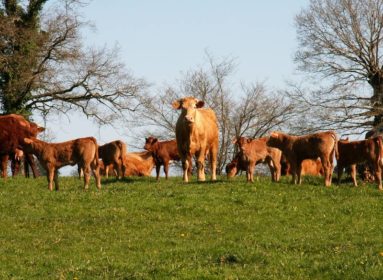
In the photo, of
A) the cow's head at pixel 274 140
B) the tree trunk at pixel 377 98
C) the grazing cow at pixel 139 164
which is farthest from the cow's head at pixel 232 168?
the tree trunk at pixel 377 98

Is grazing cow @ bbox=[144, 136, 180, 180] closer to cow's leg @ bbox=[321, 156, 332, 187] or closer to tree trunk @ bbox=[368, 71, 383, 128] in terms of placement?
cow's leg @ bbox=[321, 156, 332, 187]

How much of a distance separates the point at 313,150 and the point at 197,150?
4267 mm

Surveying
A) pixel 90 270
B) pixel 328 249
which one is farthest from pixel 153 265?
pixel 328 249

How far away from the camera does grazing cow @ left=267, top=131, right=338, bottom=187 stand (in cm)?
2505

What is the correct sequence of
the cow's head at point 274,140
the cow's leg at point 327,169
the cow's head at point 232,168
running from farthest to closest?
the cow's head at point 232,168 < the cow's head at point 274,140 < the cow's leg at point 327,169

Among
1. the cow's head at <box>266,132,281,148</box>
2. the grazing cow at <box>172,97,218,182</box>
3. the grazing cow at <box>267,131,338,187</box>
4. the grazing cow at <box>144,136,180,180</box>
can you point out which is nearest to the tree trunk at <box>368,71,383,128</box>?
the grazing cow at <box>144,136,180,180</box>

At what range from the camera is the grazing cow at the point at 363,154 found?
81.0 feet

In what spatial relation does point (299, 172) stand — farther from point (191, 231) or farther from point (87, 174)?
point (191, 231)

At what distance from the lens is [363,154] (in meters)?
25.2

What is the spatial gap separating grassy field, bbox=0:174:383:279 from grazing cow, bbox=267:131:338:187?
0.62 meters

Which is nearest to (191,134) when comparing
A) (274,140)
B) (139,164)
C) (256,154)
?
(256,154)

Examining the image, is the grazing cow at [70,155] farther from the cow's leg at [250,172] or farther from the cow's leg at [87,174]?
the cow's leg at [250,172]

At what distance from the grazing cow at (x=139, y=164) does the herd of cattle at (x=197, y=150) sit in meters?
6.17

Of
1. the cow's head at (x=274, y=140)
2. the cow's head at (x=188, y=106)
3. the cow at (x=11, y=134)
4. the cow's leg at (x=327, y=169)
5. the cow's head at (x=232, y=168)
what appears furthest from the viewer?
the cow's head at (x=232, y=168)
